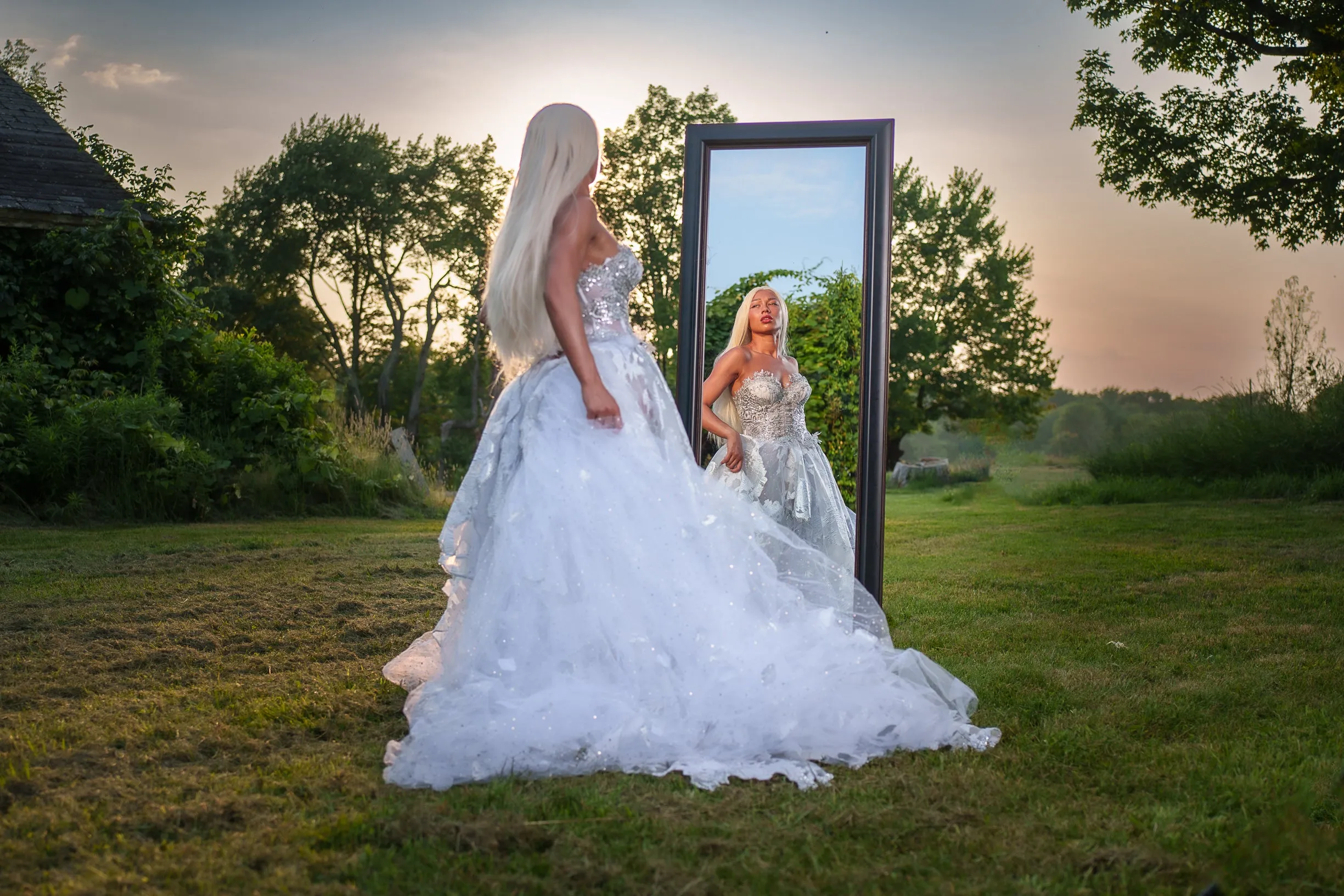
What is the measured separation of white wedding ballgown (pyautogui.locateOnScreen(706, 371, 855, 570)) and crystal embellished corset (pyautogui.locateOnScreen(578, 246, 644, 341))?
1.56m

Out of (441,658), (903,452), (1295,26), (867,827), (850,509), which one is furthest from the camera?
(903,452)

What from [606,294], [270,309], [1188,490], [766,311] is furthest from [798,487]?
[270,309]

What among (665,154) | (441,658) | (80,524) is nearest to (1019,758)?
(441,658)

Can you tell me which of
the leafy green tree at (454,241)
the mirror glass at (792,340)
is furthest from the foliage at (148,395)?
the leafy green tree at (454,241)

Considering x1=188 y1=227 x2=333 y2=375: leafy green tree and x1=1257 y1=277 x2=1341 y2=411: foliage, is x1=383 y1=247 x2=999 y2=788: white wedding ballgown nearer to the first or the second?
x1=1257 y1=277 x2=1341 y2=411: foliage

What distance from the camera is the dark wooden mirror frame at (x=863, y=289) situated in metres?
4.91

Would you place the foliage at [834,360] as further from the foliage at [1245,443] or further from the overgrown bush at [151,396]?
the foliage at [1245,443]

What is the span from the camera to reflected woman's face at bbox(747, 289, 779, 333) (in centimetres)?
493

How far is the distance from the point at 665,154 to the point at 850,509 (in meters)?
23.7

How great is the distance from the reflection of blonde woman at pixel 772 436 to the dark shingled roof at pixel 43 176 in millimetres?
8575

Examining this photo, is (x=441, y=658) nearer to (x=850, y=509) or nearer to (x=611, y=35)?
(x=850, y=509)

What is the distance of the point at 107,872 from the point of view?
2162mm

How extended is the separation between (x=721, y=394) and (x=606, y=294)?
1.60 meters

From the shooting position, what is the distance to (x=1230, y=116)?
13.7m
